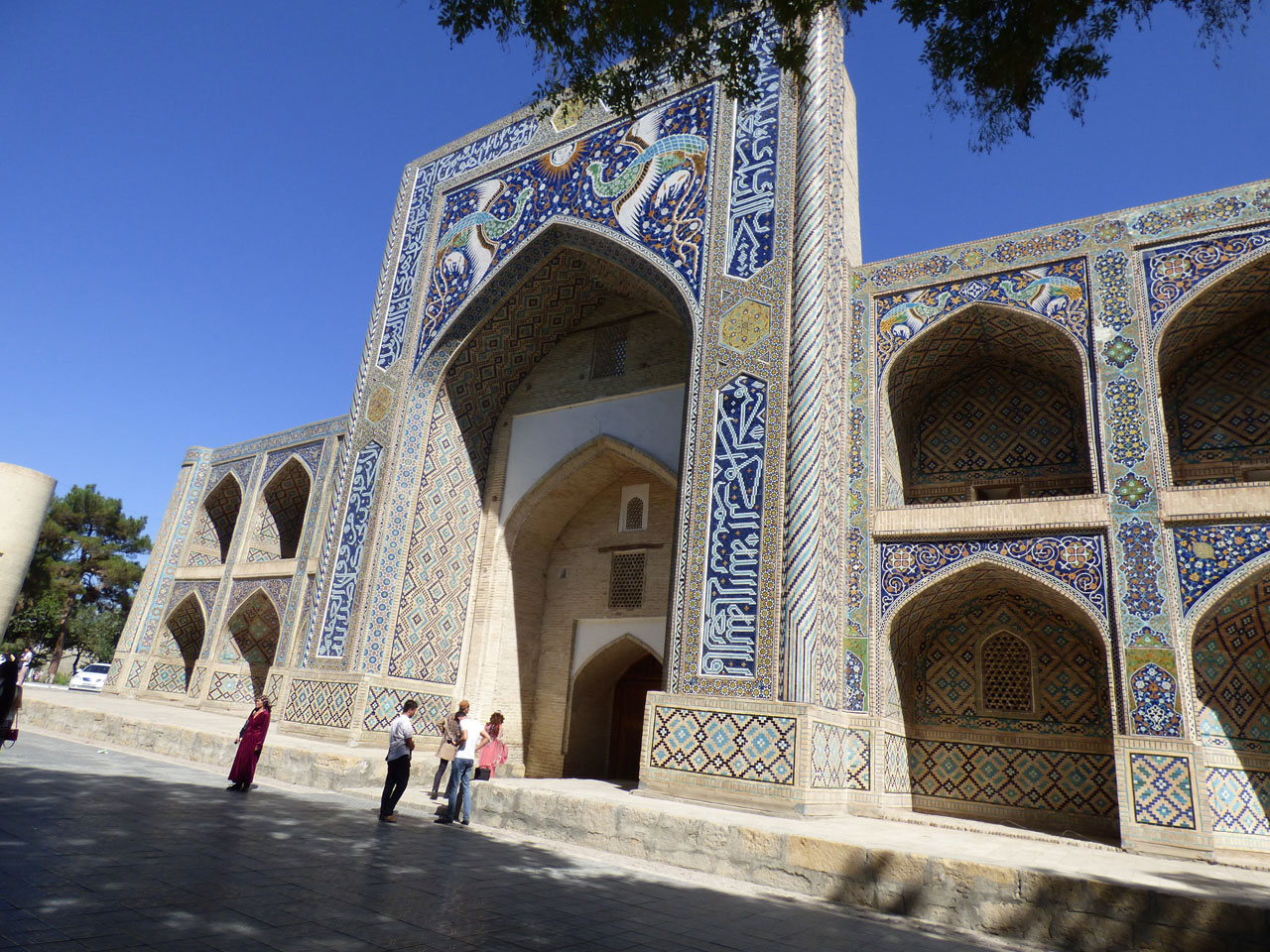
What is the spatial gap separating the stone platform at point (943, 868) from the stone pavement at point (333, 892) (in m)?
0.16

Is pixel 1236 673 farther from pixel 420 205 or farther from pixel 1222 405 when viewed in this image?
pixel 420 205

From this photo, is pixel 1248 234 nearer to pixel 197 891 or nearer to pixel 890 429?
pixel 890 429

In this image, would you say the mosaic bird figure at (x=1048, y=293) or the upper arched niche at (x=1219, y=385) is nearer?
the upper arched niche at (x=1219, y=385)

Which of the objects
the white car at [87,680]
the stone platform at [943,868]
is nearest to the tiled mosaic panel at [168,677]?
the white car at [87,680]

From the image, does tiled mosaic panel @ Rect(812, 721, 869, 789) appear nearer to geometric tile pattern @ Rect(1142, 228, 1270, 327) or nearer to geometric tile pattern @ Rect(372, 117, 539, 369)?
geometric tile pattern @ Rect(1142, 228, 1270, 327)

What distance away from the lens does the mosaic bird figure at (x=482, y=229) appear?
10.3 m

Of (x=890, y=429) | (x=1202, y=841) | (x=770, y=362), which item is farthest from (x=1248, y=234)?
(x=1202, y=841)

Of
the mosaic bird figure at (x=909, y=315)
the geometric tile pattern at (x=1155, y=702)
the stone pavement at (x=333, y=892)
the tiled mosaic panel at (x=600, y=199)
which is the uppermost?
the tiled mosaic panel at (x=600, y=199)

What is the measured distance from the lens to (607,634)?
10453 millimetres

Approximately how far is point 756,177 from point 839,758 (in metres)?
5.29

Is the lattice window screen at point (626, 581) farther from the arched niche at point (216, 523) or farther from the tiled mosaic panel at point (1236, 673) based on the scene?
the arched niche at point (216, 523)

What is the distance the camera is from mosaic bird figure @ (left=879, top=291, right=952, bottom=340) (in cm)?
805

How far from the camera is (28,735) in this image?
9.11 meters

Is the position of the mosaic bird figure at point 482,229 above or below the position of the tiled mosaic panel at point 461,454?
above
